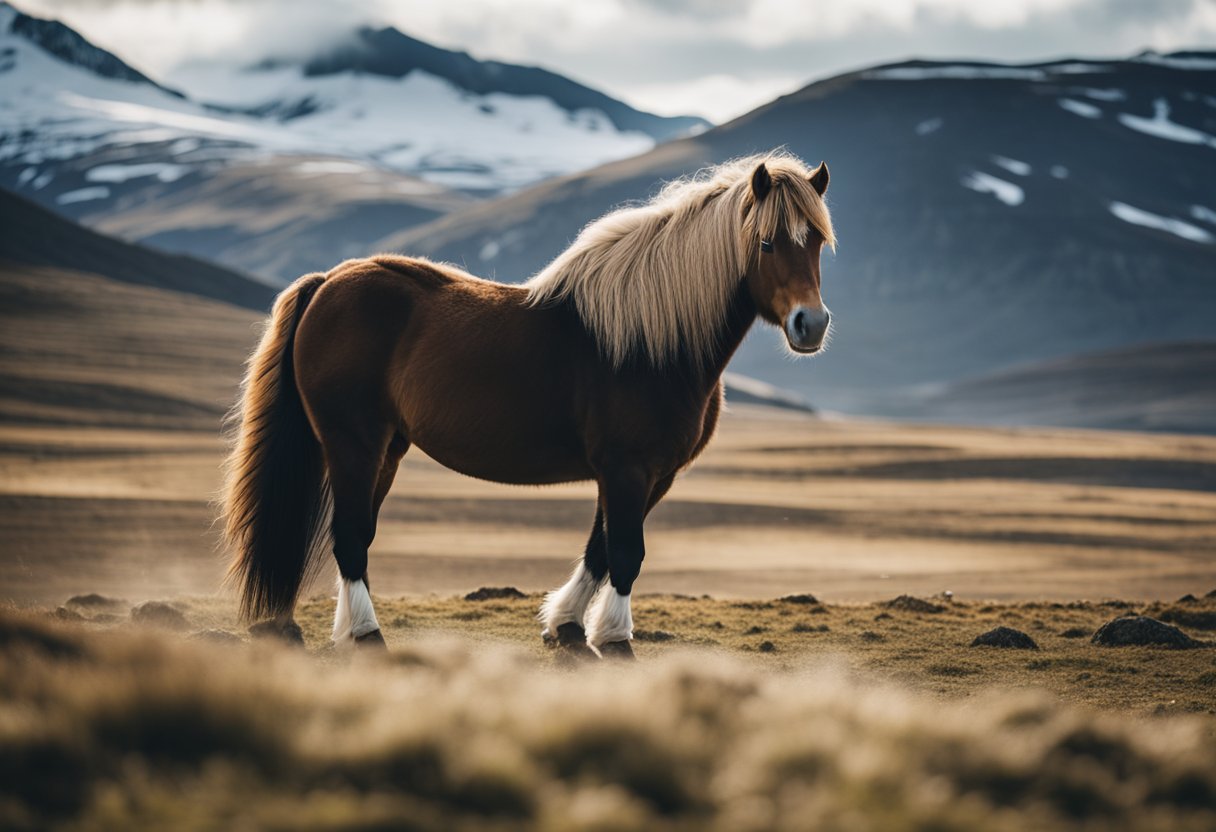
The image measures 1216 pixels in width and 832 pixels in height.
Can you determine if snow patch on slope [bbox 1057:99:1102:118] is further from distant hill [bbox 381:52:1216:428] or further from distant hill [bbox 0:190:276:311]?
distant hill [bbox 0:190:276:311]

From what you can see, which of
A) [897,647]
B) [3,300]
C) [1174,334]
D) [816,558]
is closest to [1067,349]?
[1174,334]

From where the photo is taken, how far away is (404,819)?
310cm

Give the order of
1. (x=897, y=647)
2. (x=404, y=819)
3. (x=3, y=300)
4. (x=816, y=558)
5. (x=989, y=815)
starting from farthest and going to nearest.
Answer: (x=3, y=300)
(x=816, y=558)
(x=897, y=647)
(x=989, y=815)
(x=404, y=819)

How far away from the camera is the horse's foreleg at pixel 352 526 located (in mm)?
7195

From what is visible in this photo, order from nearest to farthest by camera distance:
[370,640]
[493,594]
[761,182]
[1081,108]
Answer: [761,182], [370,640], [493,594], [1081,108]

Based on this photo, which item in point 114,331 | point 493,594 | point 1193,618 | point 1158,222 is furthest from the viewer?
point 1158,222

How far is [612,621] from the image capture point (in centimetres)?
699

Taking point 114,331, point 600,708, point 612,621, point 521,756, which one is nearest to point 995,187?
point 114,331

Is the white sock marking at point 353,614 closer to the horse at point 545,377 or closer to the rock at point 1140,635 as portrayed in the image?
the horse at point 545,377

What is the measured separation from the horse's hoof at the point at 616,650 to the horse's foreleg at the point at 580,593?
0.36 m

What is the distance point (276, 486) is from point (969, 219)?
15841cm

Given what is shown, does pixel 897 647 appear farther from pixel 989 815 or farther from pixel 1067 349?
pixel 1067 349

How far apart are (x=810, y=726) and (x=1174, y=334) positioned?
139m

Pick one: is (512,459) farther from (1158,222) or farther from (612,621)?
(1158,222)
